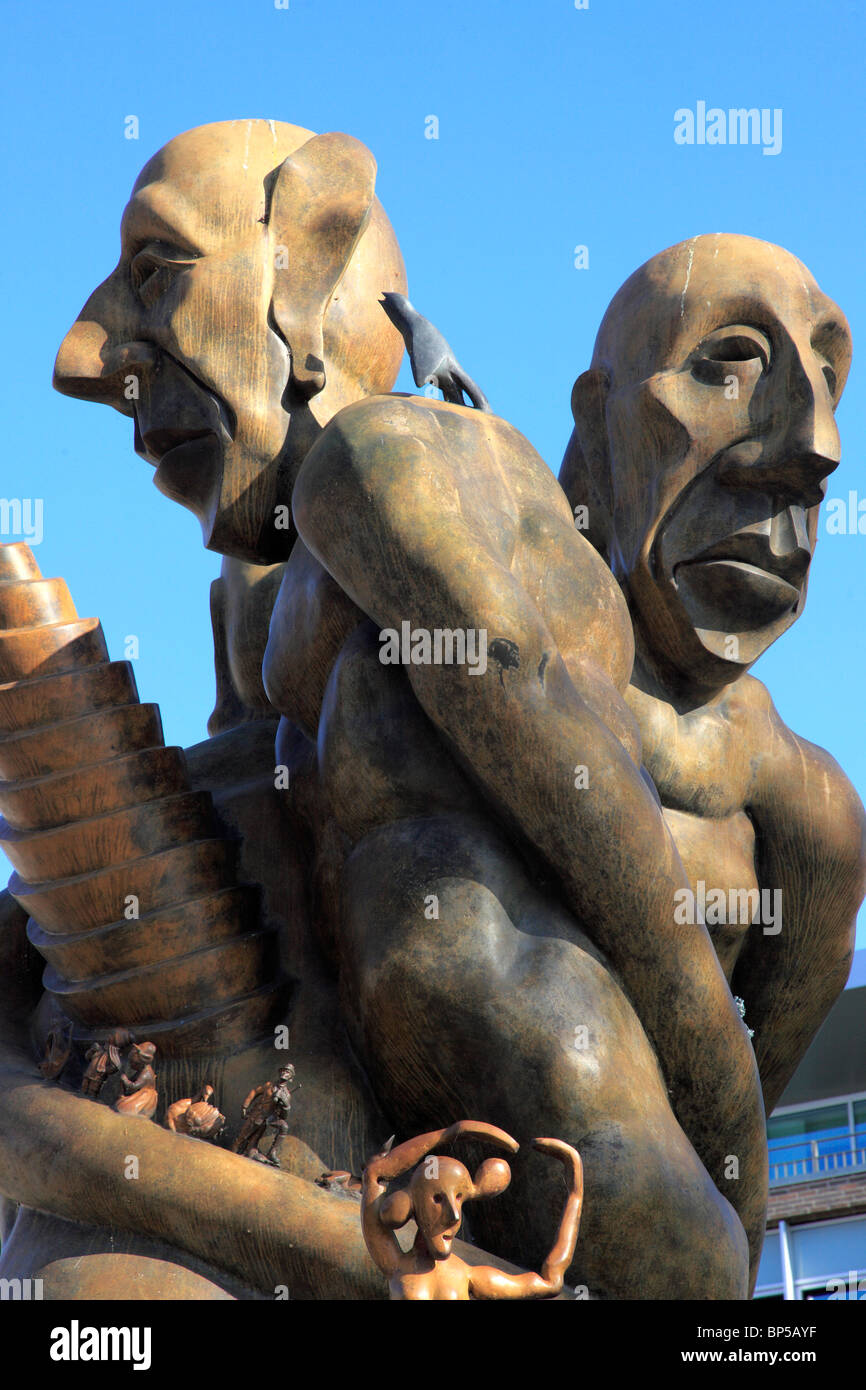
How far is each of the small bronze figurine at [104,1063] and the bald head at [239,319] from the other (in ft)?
5.24

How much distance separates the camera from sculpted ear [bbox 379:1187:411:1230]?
3922mm

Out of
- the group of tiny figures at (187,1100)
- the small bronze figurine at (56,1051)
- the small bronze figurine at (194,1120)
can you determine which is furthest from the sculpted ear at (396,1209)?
the small bronze figurine at (56,1051)

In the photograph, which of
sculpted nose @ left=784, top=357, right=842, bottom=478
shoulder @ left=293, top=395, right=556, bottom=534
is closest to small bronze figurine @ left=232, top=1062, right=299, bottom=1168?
shoulder @ left=293, top=395, right=556, bottom=534

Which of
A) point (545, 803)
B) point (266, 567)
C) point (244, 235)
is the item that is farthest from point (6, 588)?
point (545, 803)

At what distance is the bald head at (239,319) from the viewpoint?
590 cm

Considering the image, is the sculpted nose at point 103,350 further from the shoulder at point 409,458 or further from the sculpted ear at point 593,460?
the sculpted ear at point 593,460

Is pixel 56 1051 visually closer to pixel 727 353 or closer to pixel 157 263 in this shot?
pixel 157 263

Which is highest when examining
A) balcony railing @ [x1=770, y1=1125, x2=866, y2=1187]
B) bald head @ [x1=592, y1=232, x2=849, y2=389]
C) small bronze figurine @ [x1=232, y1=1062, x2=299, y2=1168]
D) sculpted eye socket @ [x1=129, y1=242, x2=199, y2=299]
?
balcony railing @ [x1=770, y1=1125, x2=866, y2=1187]

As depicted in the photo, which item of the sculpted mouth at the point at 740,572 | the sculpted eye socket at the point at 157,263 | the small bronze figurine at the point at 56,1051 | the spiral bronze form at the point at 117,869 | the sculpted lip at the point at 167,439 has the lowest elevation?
the small bronze figurine at the point at 56,1051

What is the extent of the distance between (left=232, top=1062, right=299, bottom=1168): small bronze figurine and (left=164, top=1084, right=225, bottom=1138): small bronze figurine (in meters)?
0.08

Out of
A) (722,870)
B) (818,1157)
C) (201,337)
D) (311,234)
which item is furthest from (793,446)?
(818,1157)

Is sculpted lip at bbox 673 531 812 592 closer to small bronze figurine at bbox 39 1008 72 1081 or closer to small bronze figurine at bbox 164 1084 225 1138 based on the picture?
small bronze figurine at bbox 164 1084 225 1138

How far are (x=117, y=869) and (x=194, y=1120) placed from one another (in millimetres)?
718

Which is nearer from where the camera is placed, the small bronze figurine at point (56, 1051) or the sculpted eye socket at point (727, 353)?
the small bronze figurine at point (56, 1051)
